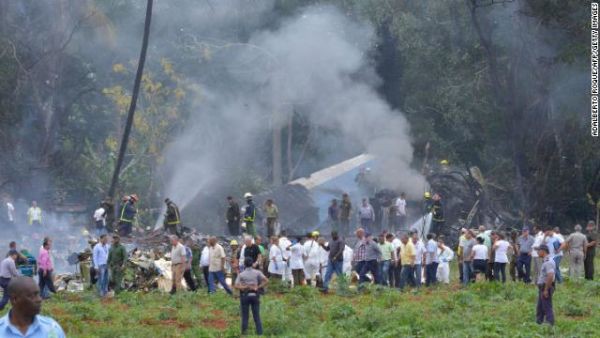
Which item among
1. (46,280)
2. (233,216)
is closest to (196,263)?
(46,280)

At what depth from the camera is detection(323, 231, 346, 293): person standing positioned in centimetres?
2472

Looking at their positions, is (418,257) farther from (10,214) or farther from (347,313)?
(10,214)

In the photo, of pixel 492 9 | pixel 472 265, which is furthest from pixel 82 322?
pixel 492 9

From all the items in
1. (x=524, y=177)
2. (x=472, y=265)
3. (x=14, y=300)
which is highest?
(x=524, y=177)

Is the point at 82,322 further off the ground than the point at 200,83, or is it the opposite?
the point at 200,83

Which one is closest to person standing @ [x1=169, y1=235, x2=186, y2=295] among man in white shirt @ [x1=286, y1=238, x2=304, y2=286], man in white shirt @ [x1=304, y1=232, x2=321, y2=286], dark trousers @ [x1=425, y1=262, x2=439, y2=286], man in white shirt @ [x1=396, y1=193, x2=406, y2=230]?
man in white shirt @ [x1=286, y1=238, x2=304, y2=286]

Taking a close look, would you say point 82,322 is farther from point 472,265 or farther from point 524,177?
point 524,177

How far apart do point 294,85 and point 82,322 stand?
3086 centimetres

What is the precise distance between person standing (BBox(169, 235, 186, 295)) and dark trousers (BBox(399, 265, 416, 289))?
4956 millimetres

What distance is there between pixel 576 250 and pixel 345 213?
1427cm

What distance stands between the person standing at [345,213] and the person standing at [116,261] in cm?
1530

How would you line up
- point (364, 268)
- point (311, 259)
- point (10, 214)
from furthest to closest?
point (10, 214) < point (311, 259) < point (364, 268)

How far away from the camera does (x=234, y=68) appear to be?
51.0m

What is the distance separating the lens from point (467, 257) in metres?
26.4
